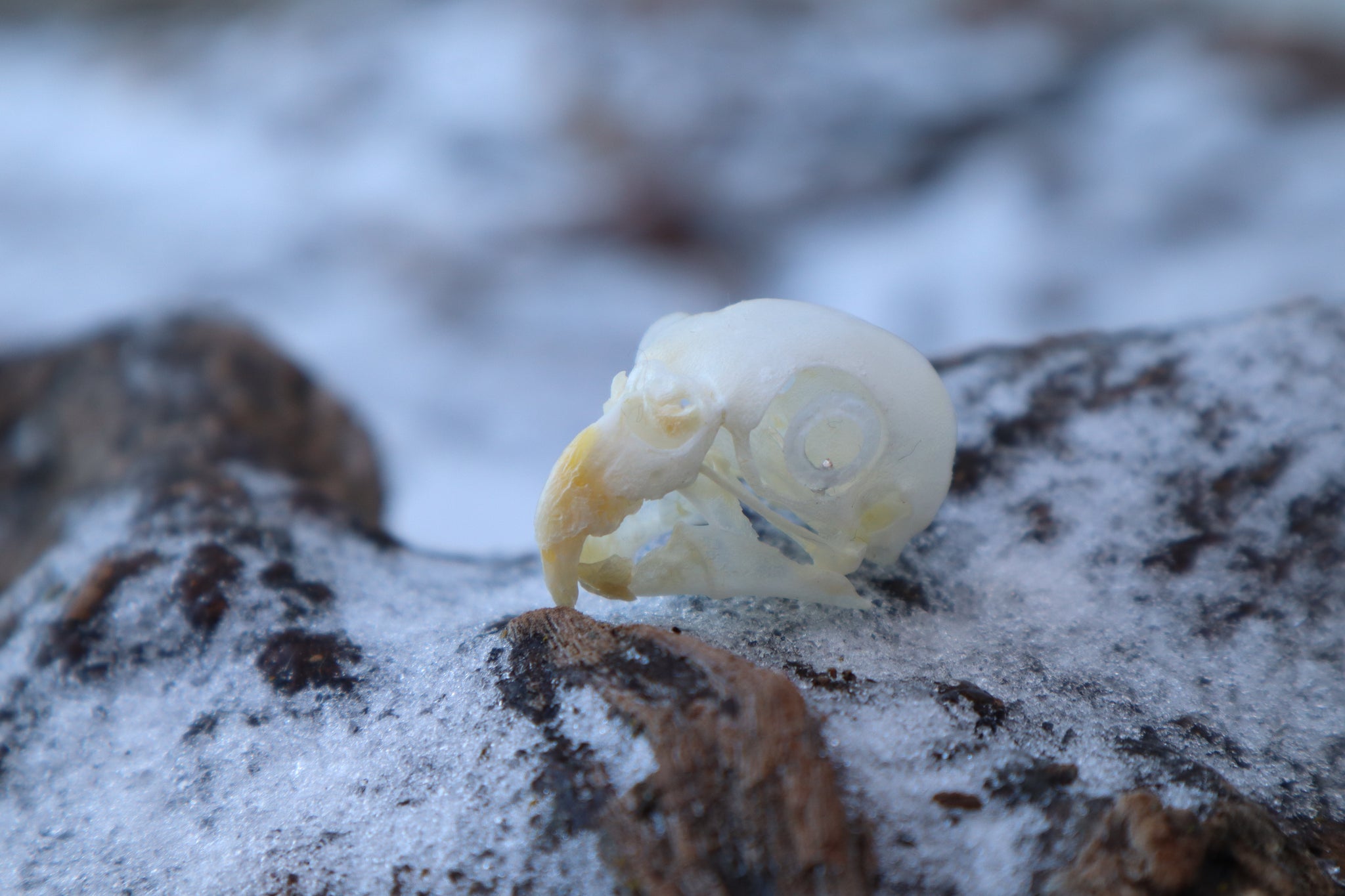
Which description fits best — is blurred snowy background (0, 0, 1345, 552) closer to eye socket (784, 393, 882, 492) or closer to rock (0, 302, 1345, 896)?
rock (0, 302, 1345, 896)

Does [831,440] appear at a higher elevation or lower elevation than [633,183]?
lower

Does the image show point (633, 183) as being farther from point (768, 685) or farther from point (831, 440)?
point (768, 685)

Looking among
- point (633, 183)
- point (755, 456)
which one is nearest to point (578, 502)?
point (755, 456)

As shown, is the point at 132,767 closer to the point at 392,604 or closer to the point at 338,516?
the point at 392,604

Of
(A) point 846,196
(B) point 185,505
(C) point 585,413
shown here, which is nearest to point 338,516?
(B) point 185,505

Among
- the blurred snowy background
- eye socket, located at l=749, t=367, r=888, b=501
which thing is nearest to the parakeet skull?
eye socket, located at l=749, t=367, r=888, b=501

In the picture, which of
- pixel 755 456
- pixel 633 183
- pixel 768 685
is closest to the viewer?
pixel 768 685

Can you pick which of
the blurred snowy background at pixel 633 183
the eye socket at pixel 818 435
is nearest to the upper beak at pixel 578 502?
the eye socket at pixel 818 435
